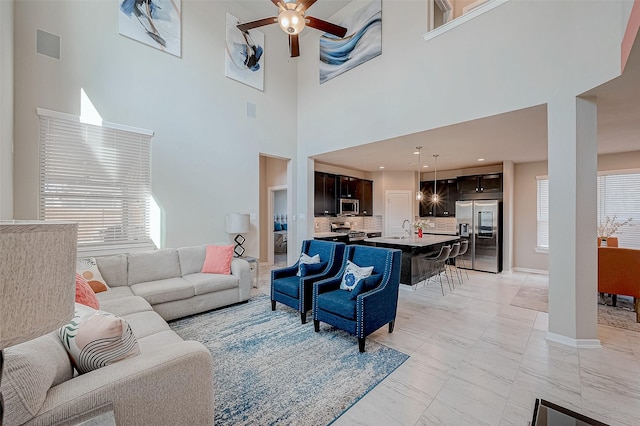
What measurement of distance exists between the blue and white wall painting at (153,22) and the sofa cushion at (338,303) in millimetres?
4602

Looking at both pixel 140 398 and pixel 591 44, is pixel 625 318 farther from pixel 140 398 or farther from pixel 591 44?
pixel 140 398

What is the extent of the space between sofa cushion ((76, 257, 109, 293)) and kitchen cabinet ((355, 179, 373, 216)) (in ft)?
20.3

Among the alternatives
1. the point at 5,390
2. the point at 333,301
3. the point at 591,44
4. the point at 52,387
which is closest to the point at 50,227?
the point at 5,390

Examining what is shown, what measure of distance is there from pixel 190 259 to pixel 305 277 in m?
1.93

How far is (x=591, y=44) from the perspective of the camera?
8.99 feet

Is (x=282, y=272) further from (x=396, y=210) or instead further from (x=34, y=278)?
(x=396, y=210)

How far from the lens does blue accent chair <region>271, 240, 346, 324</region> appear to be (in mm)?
3303

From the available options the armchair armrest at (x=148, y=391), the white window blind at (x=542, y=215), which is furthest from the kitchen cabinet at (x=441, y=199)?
the armchair armrest at (x=148, y=391)

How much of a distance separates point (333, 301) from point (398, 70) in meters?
3.88

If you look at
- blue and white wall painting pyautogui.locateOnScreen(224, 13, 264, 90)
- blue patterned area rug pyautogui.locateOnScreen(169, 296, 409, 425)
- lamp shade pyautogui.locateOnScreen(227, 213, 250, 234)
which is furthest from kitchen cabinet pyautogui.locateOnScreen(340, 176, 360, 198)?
blue patterned area rug pyautogui.locateOnScreen(169, 296, 409, 425)

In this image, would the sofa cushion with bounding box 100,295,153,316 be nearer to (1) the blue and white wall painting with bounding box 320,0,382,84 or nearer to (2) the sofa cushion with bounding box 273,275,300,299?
(2) the sofa cushion with bounding box 273,275,300,299

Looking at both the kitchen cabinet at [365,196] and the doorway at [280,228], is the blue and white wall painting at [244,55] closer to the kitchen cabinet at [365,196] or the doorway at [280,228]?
the doorway at [280,228]

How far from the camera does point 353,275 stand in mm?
3150

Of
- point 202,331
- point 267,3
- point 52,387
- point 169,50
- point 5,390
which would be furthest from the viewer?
point 267,3
